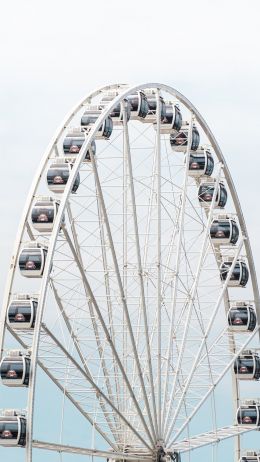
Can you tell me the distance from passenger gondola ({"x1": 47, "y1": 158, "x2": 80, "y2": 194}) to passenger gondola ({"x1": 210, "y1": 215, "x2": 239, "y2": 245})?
18853 millimetres

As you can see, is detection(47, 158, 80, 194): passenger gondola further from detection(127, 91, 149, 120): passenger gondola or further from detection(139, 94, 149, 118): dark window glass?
detection(139, 94, 149, 118): dark window glass

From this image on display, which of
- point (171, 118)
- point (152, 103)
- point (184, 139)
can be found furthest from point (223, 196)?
point (152, 103)

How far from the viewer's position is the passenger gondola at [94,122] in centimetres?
11188

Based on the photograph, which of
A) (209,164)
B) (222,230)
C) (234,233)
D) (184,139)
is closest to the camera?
(184,139)

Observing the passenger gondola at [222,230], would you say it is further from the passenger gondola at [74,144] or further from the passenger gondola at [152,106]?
the passenger gondola at [74,144]

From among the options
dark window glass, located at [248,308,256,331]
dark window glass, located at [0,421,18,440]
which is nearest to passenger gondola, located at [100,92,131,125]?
dark window glass, located at [0,421,18,440]

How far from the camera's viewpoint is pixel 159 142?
11769 centimetres

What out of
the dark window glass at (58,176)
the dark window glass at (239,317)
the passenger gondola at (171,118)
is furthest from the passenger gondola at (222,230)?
the dark window glass at (58,176)

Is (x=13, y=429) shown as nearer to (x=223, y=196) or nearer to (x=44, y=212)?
(x=44, y=212)

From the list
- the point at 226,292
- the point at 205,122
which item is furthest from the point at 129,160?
the point at 226,292

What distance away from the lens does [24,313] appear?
349 feet

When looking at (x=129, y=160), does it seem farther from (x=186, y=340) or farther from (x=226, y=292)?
(x=226, y=292)

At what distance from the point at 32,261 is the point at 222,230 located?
2186 cm

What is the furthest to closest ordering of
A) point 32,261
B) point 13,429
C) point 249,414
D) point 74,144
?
1. point 249,414
2. point 74,144
3. point 32,261
4. point 13,429
